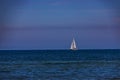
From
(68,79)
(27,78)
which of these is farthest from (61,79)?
(27,78)

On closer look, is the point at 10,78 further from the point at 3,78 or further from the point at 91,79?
the point at 91,79

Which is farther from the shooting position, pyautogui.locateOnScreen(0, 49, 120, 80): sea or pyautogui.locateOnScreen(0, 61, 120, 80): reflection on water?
pyautogui.locateOnScreen(0, 49, 120, 80): sea

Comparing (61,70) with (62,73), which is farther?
(61,70)

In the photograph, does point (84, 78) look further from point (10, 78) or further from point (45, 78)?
point (10, 78)

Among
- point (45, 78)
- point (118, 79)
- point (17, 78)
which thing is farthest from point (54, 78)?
point (118, 79)

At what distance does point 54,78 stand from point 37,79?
2.30 m

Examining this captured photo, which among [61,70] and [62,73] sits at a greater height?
[61,70]

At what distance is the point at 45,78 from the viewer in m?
53.8

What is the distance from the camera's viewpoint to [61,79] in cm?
5200

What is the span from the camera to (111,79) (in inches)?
2018

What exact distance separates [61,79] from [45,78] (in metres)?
2.61

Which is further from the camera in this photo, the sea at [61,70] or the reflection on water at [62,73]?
the sea at [61,70]

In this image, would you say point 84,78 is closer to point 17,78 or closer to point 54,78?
point 54,78

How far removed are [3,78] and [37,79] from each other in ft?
14.6
